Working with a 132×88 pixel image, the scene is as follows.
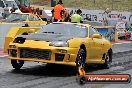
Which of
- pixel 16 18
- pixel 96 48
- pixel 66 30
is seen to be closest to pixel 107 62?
pixel 96 48

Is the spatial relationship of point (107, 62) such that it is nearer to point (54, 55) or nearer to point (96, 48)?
point (96, 48)

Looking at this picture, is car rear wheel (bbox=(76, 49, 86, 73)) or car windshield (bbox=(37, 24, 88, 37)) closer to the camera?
car rear wheel (bbox=(76, 49, 86, 73))

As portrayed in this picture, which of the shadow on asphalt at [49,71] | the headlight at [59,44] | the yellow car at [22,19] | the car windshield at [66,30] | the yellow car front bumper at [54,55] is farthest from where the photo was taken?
the yellow car at [22,19]

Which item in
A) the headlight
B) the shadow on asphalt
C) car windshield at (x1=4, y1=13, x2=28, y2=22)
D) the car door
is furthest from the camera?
car windshield at (x1=4, y1=13, x2=28, y2=22)

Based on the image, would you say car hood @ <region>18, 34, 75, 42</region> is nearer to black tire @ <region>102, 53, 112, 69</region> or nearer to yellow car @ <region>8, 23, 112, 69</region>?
yellow car @ <region>8, 23, 112, 69</region>

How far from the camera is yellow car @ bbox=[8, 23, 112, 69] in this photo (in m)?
10.0

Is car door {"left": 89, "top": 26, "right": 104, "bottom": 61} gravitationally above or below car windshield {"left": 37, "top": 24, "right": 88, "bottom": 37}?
below

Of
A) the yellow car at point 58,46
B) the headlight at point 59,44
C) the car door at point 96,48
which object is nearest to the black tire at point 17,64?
the yellow car at point 58,46

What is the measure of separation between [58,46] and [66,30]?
1362 mm

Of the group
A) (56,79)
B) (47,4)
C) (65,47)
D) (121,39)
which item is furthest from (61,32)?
(47,4)

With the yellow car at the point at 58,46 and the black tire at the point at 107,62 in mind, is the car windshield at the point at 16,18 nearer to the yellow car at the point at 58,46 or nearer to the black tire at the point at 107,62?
the black tire at the point at 107,62

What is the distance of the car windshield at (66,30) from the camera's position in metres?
11.2

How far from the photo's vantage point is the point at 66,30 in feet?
37.3

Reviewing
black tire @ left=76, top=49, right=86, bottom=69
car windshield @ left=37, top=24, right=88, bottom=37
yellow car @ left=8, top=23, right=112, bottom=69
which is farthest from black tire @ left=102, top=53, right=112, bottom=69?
black tire @ left=76, top=49, right=86, bottom=69
